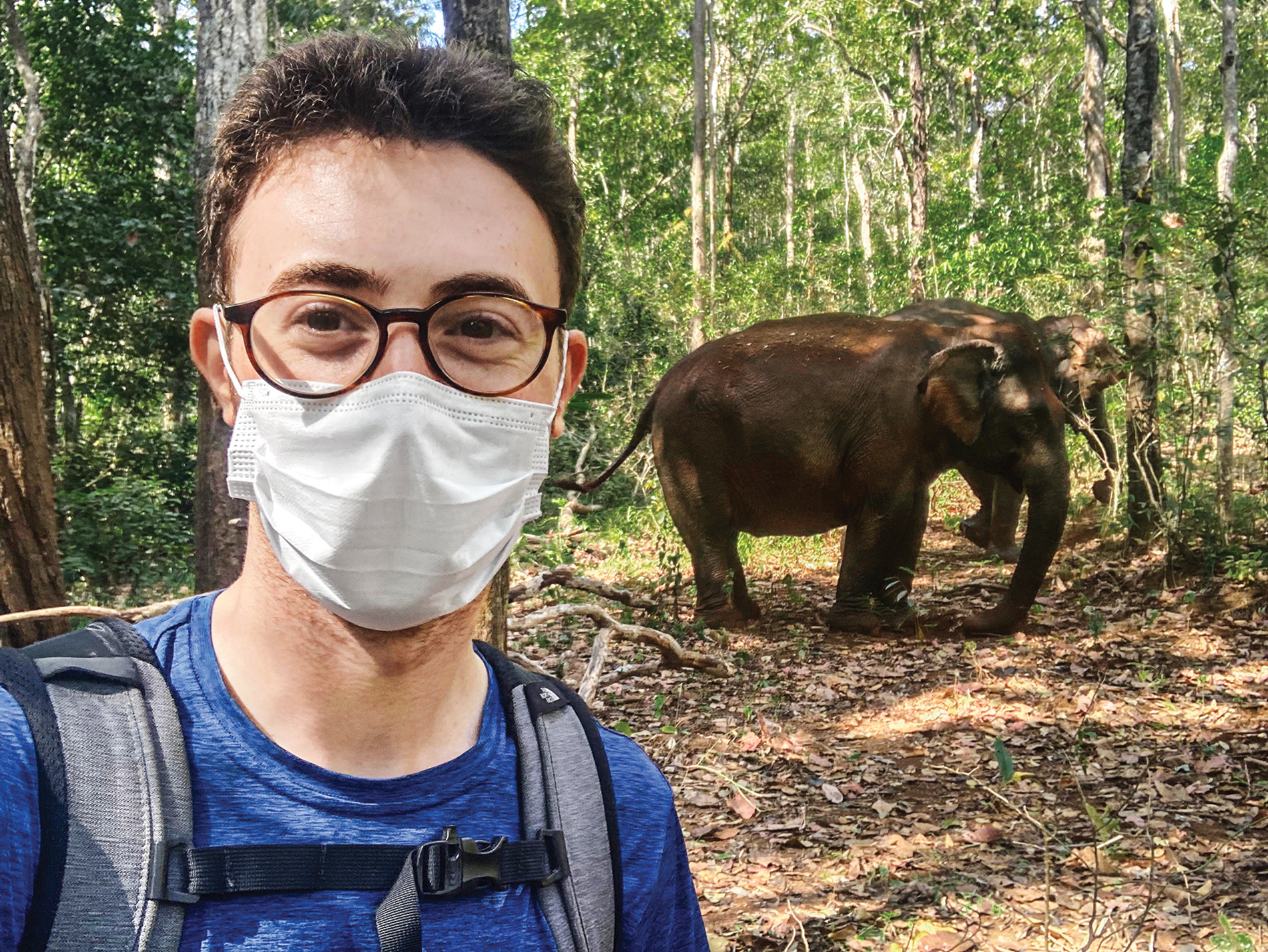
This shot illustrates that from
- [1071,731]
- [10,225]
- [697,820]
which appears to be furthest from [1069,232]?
[10,225]

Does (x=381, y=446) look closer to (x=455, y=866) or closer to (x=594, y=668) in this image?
(x=455, y=866)

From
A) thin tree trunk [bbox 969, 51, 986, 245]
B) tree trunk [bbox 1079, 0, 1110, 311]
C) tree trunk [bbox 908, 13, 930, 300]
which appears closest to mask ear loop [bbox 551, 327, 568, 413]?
tree trunk [bbox 1079, 0, 1110, 311]

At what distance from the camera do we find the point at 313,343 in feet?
4.72

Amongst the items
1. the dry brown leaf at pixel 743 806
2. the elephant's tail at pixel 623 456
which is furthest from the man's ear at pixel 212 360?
the elephant's tail at pixel 623 456

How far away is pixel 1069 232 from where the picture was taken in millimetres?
10586

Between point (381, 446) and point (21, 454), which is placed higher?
point (381, 446)

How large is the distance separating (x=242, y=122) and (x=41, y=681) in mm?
820

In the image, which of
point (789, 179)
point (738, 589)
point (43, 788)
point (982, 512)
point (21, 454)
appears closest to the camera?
point (43, 788)

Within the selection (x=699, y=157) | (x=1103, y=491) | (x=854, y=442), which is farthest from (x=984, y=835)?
(x=699, y=157)

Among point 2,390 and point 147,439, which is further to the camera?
point 147,439

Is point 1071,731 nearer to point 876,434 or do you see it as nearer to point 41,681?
point 876,434

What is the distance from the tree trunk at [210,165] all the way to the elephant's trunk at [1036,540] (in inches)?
198

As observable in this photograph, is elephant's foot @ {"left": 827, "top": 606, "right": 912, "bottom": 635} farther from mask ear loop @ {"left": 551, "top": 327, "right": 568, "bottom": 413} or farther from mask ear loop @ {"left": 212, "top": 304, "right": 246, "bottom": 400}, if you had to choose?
mask ear loop @ {"left": 212, "top": 304, "right": 246, "bottom": 400}

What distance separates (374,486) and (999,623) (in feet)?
22.1
